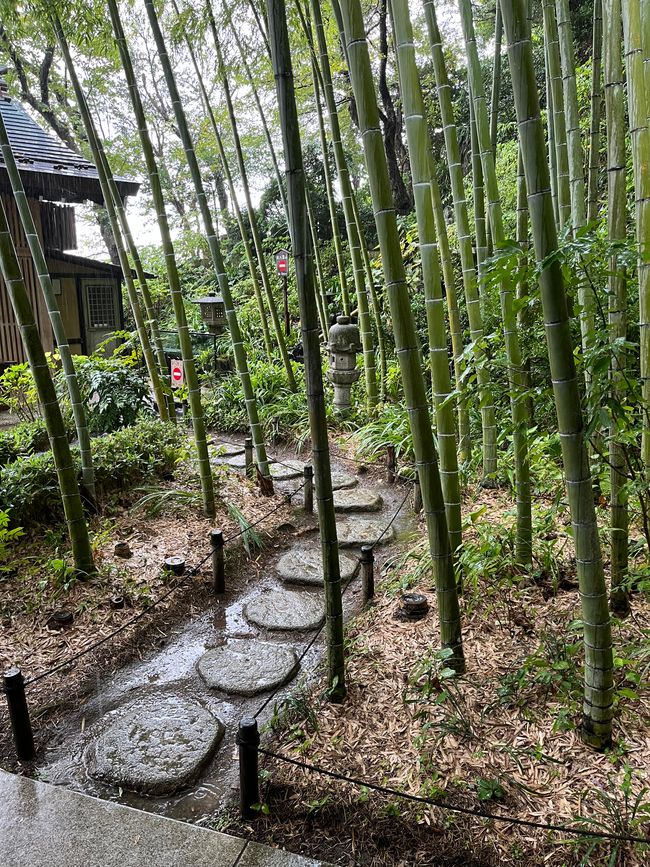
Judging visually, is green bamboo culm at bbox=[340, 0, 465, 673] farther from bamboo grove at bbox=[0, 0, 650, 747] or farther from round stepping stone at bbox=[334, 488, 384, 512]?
round stepping stone at bbox=[334, 488, 384, 512]

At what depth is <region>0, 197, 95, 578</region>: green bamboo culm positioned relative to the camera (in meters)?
3.16

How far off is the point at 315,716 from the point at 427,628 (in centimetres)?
78

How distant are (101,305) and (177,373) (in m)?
5.70

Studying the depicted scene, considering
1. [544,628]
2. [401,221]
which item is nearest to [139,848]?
[544,628]

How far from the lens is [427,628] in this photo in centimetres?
296

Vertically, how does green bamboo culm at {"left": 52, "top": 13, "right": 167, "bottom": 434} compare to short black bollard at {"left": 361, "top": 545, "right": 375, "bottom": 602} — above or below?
above

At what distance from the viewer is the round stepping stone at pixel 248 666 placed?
297 cm

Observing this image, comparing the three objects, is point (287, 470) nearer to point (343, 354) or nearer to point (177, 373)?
point (177, 373)

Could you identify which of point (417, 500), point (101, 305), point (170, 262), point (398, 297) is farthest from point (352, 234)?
point (101, 305)

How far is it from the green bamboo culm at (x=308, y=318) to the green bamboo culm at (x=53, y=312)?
2.32 meters

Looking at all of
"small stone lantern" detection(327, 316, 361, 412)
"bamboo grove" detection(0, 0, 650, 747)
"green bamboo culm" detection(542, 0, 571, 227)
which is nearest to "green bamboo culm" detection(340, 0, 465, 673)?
"bamboo grove" detection(0, 0, 650, 747)

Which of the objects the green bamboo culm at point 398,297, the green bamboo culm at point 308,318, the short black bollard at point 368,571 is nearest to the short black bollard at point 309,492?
the short black bollard at point 368,571

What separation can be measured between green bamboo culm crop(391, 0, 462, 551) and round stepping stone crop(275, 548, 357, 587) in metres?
1.48

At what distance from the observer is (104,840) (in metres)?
2.05
